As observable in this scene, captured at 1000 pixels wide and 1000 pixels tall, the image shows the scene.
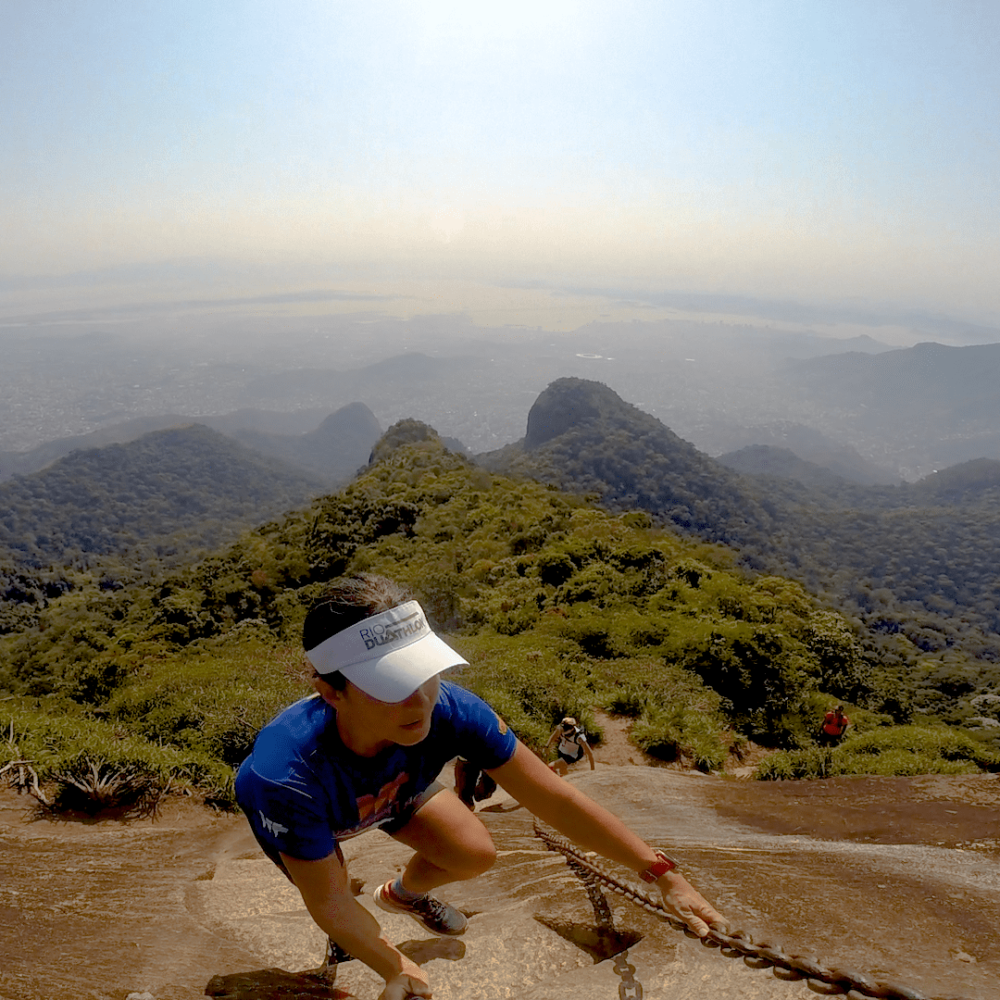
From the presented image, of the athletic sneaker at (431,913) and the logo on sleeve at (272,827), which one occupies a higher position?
the logo on sleeve at (272,827)

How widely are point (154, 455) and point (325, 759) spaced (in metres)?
190

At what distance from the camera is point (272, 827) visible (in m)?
2.22

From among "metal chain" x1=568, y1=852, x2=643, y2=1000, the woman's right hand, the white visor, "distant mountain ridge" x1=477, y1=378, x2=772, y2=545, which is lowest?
"distant mountain ridge" x1=477, y1=378, x2=772, y2=545

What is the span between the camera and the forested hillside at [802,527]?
80375mm

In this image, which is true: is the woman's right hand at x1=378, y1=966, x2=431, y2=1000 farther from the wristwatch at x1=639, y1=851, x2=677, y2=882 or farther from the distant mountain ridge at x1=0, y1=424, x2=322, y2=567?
the distant mountain ridge at x1=0, y1=424, x2=322, y2=567

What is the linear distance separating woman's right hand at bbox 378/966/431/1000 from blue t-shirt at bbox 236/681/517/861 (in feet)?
1.50

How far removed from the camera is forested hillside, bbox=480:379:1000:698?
264 feet

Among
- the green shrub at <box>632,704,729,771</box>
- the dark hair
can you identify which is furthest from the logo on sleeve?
the green shrub at <box>632,704,729,771</box>

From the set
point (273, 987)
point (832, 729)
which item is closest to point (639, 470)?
point (832, 729)

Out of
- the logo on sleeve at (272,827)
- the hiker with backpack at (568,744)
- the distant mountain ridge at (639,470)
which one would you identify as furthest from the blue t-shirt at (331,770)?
the distant mountain ridge at (639,470)

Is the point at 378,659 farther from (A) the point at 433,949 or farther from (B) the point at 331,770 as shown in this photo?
(A) the point at 433,949

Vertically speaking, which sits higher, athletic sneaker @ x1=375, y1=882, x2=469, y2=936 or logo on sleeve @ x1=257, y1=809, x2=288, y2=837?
logo on sleeve @ x1=257, y1=809, x2=288, y2=837

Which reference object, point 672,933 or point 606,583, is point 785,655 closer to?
point 606,583

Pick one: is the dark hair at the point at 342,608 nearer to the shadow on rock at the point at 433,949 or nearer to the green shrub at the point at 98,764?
the shadow on rock at the point at 433,949
